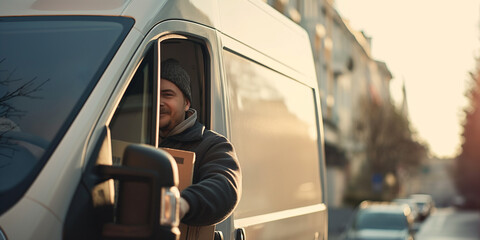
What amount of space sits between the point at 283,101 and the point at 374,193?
47687mm

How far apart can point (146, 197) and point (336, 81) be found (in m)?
45.6

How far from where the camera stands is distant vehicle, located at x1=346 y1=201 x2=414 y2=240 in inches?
701

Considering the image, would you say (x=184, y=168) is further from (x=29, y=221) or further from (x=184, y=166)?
(x=29, y=221)

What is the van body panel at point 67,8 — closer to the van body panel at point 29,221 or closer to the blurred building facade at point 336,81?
the van body panel at point 29,221

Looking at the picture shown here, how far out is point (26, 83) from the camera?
3.00m

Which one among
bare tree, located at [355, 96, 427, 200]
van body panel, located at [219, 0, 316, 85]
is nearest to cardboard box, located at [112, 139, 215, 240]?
van body panel, located at [219, 0, 316, 85]

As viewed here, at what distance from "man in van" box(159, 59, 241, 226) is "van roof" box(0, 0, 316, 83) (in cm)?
32

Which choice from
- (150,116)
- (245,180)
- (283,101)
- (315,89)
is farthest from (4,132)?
(315,89)

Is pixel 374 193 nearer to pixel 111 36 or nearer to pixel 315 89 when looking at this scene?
pixel 315 89

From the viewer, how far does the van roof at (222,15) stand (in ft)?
10.8

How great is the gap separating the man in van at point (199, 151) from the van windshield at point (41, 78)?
468mm

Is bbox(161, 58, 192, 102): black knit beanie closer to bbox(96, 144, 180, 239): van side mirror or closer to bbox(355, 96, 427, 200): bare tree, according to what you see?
bbox(96, 144, 180, 239): van side mirror

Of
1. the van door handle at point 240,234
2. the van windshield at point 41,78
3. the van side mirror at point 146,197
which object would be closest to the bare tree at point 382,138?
the van door handle at point 240,234

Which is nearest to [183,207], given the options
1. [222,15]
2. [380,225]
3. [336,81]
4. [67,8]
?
[67,8]
